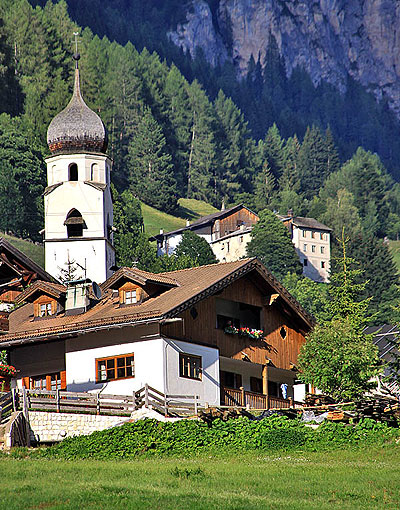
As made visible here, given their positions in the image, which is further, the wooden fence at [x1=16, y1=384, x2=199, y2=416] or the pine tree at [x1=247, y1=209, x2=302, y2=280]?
the pine tree at [x1=247, y1=209, x2=302, y2=280]

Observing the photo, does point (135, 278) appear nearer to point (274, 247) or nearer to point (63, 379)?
point (63, 379)

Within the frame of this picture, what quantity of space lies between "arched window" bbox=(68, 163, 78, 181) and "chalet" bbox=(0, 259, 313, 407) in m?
26.1

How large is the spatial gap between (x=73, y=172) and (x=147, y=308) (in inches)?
1298

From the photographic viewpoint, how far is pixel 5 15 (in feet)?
506

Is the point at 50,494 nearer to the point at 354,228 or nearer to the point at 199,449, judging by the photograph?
the point at 199,449

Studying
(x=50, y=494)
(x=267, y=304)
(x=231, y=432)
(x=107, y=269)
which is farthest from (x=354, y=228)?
(x=50, y=494)

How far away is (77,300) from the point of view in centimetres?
4491

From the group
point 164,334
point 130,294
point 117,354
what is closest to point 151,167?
point 130,294

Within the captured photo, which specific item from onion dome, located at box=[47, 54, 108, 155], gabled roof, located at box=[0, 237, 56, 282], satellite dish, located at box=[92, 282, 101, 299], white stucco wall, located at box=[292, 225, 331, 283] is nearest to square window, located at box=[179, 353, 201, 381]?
satellite dish, located at box=[92, 282, 101, 299]

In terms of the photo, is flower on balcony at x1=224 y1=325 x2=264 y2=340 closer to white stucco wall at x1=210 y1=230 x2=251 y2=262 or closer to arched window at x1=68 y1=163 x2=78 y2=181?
arched window at x1=68 y1=163 x2=78 y2=181

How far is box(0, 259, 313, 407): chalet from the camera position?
41.5 metres

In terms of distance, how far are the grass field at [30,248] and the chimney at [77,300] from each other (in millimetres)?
58534

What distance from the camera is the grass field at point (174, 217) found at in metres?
152

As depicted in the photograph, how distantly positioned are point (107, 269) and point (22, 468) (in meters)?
42.3
